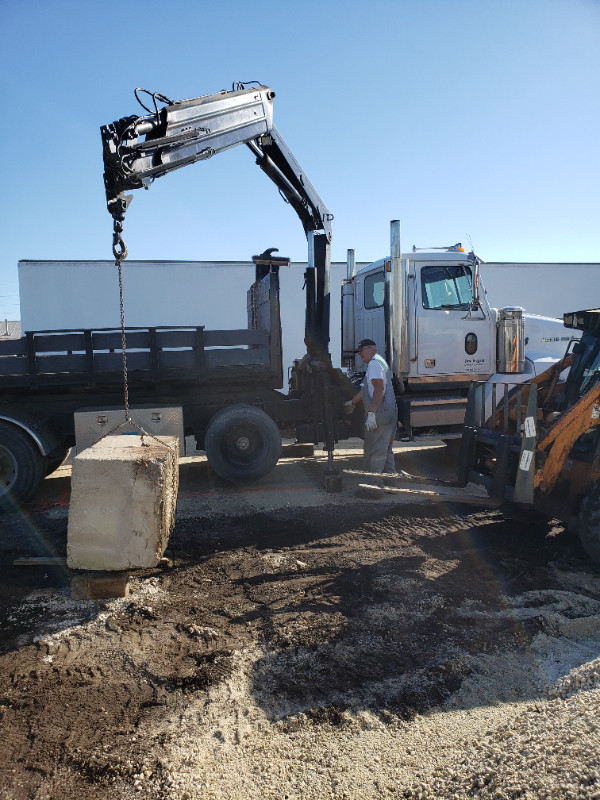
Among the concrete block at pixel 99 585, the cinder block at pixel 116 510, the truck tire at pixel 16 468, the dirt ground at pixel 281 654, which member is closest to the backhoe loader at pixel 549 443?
the dirt ground at pixel 281 654

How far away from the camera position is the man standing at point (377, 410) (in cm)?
680

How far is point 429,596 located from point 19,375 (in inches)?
211

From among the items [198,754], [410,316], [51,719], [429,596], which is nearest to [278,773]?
[198,754]

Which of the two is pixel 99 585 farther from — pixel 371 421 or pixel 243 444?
pixel 371 421

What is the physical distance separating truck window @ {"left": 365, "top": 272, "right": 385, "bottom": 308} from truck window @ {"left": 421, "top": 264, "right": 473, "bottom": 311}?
24.8 inches

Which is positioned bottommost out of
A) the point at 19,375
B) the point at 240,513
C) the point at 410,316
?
the point at 240,513

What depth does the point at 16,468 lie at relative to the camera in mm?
6414

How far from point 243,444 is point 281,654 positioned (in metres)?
4.06

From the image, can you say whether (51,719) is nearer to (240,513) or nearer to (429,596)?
(429,596)

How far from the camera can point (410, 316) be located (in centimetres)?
764

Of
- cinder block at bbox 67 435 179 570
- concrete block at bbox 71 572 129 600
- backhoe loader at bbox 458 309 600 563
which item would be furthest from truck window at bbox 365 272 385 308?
concrete block at bbox 71 572 129 600

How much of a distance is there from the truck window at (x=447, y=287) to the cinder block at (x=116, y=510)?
5131 millimetres

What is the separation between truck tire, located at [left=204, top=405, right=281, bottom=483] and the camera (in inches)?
277

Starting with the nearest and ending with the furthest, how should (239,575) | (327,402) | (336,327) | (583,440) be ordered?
1. (239,575)
2. (583,440)
3. (327,402)
4. (336,327)
